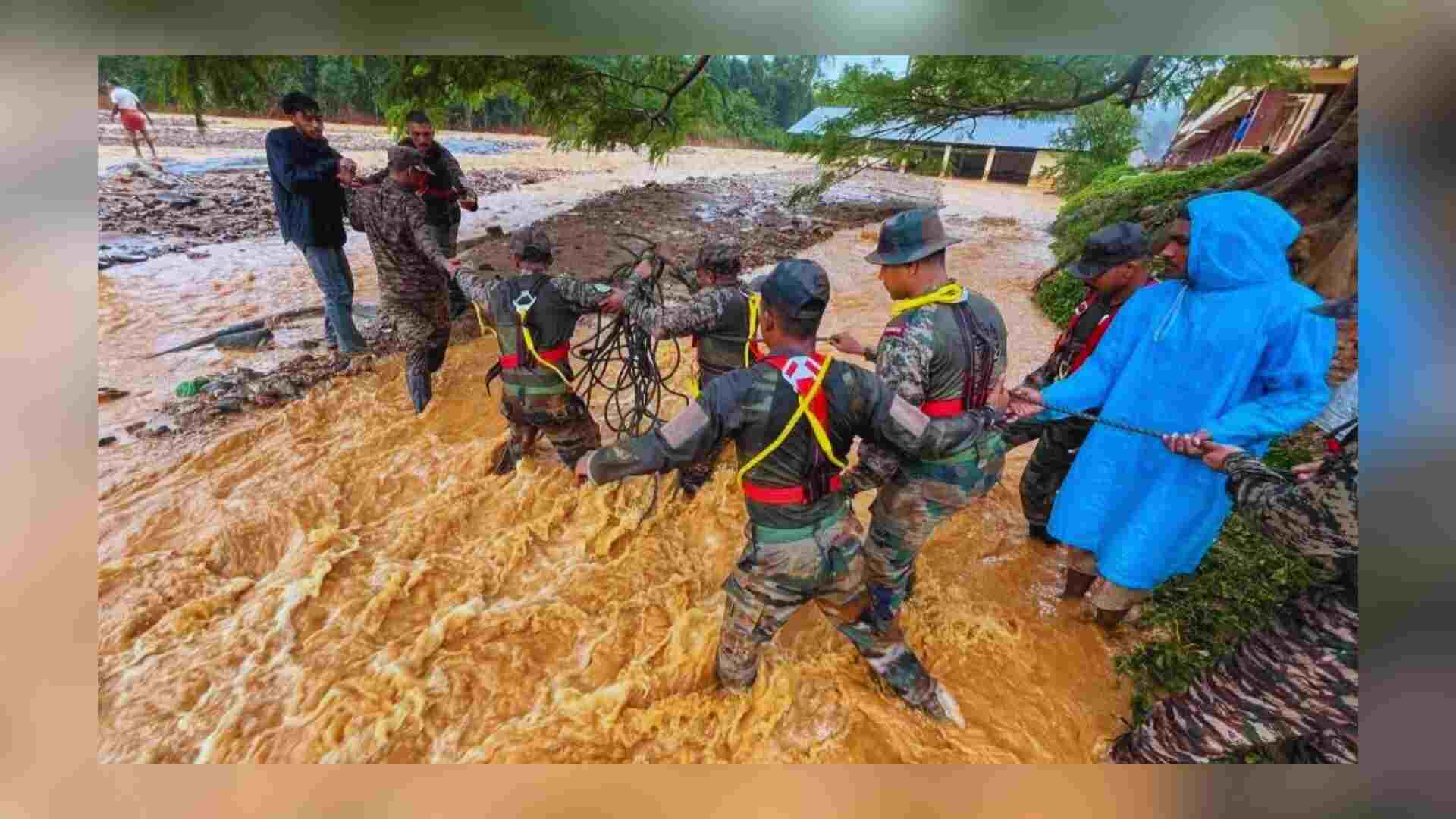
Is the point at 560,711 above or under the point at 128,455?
under

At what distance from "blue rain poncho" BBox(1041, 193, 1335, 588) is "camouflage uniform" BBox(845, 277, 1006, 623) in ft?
1.61

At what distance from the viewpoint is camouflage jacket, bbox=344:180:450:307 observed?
3141 mm

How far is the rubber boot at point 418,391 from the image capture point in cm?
345

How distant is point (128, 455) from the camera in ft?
8.92

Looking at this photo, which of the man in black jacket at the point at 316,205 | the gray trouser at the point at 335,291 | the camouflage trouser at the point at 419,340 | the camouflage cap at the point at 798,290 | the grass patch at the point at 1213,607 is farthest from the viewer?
the camouflage trouser at the point at 419,340

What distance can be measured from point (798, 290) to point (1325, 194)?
102 inches

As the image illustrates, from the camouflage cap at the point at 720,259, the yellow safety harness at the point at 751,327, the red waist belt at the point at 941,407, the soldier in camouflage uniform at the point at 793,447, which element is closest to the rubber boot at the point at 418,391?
the yellow safety harness at the point at 751,327

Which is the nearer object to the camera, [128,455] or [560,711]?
[560,711]

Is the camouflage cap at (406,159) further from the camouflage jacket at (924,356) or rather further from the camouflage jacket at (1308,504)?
the camouflage jacket at (1308,504)

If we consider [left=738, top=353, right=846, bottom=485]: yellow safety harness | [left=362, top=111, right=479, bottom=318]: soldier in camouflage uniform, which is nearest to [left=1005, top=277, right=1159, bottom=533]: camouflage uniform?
[left=738, top=353, right=846, bottom=485]: yellow safety harness

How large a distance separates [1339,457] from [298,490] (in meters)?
4.82

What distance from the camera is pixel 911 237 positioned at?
2.25 m
